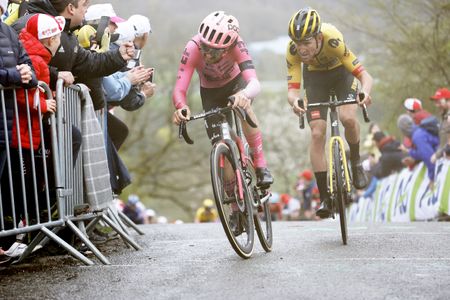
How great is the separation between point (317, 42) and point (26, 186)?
140 inches

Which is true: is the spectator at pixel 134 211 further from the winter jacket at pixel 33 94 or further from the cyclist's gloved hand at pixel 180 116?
the winter jacket at pixel 33 94

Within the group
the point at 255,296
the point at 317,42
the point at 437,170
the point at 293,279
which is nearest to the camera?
the point at 255,296

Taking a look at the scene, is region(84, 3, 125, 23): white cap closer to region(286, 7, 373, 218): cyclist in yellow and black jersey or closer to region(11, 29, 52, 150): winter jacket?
region(286, 7, 373, 218): cyclist in yellow and black jersey

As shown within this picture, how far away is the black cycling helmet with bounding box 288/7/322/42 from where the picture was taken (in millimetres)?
9508

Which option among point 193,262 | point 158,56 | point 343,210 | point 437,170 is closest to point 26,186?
point 193,262

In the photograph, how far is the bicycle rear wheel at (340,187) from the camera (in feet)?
29.9

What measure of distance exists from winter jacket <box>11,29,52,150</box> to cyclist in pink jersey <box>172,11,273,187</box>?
1.20m

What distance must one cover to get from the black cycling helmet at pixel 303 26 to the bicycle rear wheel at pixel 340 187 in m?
1.09

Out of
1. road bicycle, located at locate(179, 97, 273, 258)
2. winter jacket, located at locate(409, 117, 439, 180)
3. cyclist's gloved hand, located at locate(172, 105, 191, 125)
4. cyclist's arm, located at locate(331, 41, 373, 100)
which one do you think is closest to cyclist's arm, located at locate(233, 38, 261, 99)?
road bicycle, located at locate(179, 97, 273, 258)

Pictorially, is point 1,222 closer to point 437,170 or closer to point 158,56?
point 437,170

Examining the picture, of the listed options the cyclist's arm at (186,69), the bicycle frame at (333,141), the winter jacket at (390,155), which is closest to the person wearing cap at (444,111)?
the winter jacket at (390,155)

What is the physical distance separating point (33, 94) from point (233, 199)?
181 centimetres

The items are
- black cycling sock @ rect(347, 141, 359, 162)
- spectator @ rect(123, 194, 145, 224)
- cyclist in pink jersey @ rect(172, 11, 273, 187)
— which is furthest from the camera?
spectator @ rect(123, 194, 145, 224)

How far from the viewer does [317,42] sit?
32.2ft
